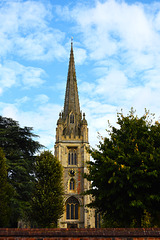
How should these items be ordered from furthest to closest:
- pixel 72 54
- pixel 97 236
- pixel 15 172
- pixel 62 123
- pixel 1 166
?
pixel 72 54 → pixel 62 123 → pixel 15 172 → pixel 1 166 → pixel 97 236

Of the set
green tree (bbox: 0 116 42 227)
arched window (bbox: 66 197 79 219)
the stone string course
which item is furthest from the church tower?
the stone string course

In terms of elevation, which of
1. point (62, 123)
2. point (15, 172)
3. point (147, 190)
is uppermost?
point (62, 123)

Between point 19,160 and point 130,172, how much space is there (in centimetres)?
1533

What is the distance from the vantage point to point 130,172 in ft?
61.8

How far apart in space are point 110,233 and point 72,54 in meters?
65.8

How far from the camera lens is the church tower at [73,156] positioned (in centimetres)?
5015

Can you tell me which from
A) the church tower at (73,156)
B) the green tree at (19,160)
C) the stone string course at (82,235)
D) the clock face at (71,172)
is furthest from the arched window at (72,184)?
the stone string course at (82,235)

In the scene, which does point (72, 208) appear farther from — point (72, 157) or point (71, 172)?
point (72, 157)

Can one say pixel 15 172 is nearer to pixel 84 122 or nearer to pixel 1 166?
pixel 1 166

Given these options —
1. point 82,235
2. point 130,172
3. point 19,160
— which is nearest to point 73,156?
point 19,160

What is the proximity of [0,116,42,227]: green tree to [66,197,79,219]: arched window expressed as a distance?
2079 centimetres

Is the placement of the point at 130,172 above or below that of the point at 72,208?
above

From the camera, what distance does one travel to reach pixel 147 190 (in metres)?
18.8

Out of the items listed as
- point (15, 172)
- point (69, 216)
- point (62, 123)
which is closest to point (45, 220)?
point (15, 172)
